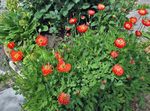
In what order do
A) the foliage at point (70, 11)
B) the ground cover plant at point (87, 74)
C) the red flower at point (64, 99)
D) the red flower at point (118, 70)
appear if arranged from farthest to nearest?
the foliage at point (70, 11) → the ground cover plant at point (87, 74) → the red flower at point (118, 70) → the red flower at point (64, 99)

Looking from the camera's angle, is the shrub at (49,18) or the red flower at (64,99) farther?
the shrub at (49,18)

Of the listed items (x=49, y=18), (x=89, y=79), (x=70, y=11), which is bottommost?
(x=89, y=79)

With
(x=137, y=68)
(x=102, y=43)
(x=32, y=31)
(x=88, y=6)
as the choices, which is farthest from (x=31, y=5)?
(x=137, y=68)

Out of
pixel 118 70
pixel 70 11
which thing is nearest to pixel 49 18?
pixel 70 11

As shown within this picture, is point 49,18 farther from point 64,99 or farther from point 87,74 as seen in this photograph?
point 64,99

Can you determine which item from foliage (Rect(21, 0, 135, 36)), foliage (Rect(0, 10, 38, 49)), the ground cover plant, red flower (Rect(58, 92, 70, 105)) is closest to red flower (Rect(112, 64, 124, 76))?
the ground cover plant

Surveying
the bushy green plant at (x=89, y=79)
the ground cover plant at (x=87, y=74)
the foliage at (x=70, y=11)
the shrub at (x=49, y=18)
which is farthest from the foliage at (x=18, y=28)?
the bushy green plant at (x=89, y=79)

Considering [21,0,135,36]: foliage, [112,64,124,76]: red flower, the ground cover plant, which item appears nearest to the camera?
[112,64,124,76]: red flower

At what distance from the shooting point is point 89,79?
368cm

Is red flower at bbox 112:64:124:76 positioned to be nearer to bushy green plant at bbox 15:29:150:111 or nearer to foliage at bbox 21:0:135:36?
bushy green plant at bbox 15:29:150:111

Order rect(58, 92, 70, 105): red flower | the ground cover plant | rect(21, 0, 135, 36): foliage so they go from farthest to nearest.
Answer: rect(21, 0, 135, 36): foliage, the ground cover plant, rect(58, 92, 70, 105): red flower

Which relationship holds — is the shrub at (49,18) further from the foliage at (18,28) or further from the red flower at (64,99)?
the red flower at (64,99)

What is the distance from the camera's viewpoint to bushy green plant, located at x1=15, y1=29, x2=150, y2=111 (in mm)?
3539

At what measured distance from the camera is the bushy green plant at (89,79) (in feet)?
11.6
